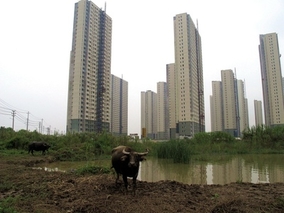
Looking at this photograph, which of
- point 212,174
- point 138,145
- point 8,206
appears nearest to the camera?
point 8,206

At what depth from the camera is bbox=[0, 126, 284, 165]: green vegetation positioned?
43.2ft

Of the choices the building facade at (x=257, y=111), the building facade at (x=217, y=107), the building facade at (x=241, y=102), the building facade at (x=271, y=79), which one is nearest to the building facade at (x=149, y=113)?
the building facade at (x=217, y=107)

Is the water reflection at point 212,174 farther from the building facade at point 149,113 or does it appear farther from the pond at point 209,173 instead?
the building facade at point 149,113

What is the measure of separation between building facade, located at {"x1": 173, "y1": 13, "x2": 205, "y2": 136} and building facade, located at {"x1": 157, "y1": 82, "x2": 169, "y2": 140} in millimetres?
15934

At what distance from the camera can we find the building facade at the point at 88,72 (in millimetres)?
45531

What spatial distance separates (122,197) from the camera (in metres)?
4.56

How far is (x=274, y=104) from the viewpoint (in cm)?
4622

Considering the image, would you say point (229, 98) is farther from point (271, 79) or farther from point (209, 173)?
point (209, 173)

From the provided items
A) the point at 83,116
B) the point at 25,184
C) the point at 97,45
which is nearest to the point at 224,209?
the point at 25,184

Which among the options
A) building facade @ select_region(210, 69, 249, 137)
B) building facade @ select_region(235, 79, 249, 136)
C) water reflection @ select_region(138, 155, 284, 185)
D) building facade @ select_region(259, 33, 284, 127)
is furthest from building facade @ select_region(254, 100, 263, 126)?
water reflection @ select_region(138, 155, 284, 185)

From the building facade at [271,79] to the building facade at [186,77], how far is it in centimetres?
1385

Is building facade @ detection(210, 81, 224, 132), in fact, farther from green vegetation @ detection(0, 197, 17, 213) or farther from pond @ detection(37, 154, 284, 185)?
green vegetation @ detection(0, 197, 17, 213)

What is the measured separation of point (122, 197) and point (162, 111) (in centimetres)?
6205

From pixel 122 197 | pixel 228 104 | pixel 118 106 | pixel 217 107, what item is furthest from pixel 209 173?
pixel 118 106
